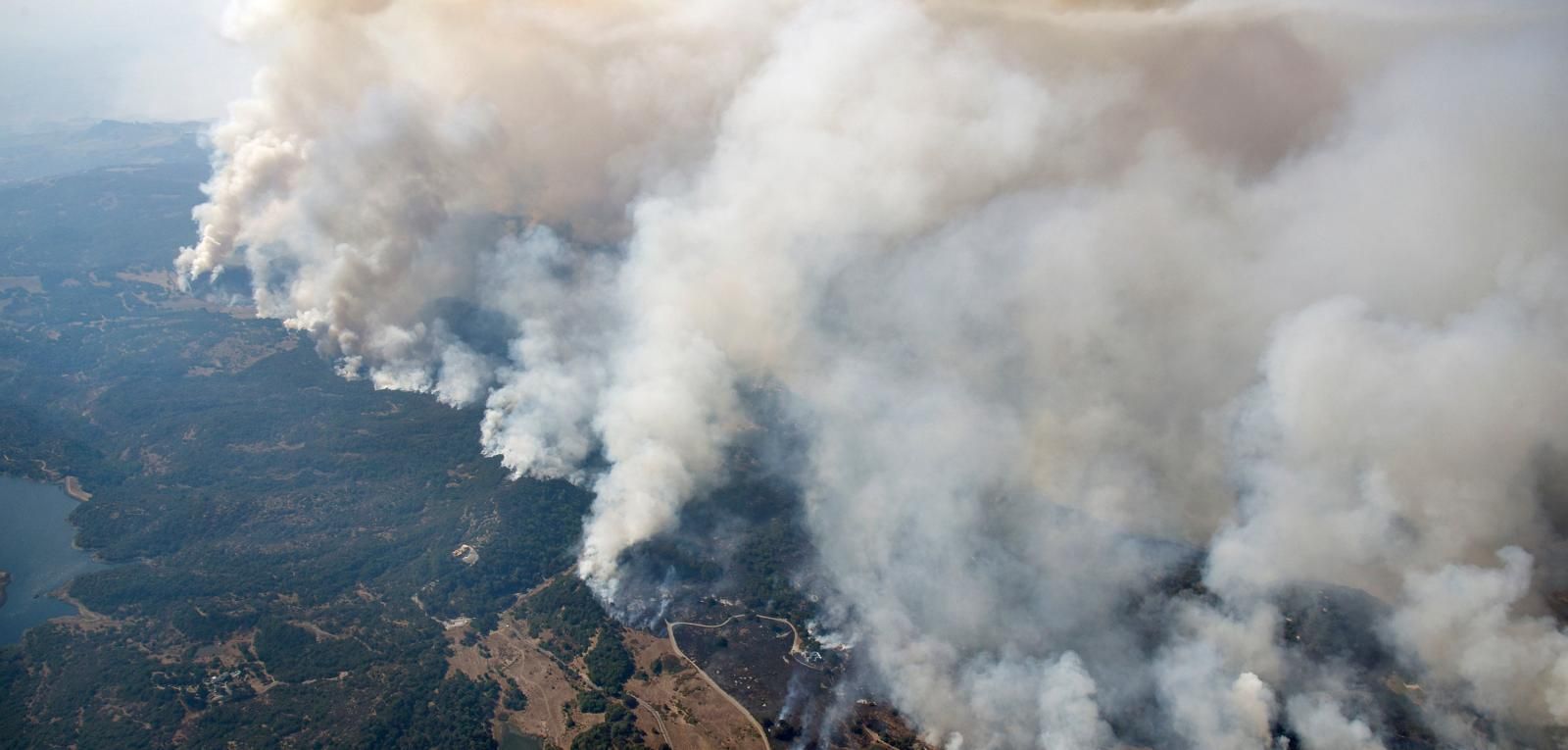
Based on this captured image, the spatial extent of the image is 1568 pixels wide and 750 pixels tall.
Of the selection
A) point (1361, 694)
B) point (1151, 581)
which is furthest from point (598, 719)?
point (1361, 694)

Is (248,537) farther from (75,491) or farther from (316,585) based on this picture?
(75,491)

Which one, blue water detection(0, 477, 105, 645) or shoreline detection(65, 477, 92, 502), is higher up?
shoreline detection(65, 477, 92, 502)

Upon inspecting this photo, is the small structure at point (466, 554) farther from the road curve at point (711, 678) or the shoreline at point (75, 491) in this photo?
the shoreline at point (75, 491)

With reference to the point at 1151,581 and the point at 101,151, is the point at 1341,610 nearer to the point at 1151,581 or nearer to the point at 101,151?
the point at 1151,581

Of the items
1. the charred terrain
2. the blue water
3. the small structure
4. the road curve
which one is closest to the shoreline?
the blue water

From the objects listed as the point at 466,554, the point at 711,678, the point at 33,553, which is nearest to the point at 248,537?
the point at 33,553

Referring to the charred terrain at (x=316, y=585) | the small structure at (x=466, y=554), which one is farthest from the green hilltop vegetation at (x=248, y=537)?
the small structure at (x=466, y=554)

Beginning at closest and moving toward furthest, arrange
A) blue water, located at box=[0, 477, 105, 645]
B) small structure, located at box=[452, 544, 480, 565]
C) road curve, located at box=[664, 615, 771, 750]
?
road curve, located at box=[664, 615, 771, 750] → blue water, located at box=[0, 477, 105, 645] → small structure, located at box=[452, 544, 480, 565]

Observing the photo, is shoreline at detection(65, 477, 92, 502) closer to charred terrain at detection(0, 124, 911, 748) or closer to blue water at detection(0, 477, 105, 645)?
blue water at detection(0, 477, 105, 645)
